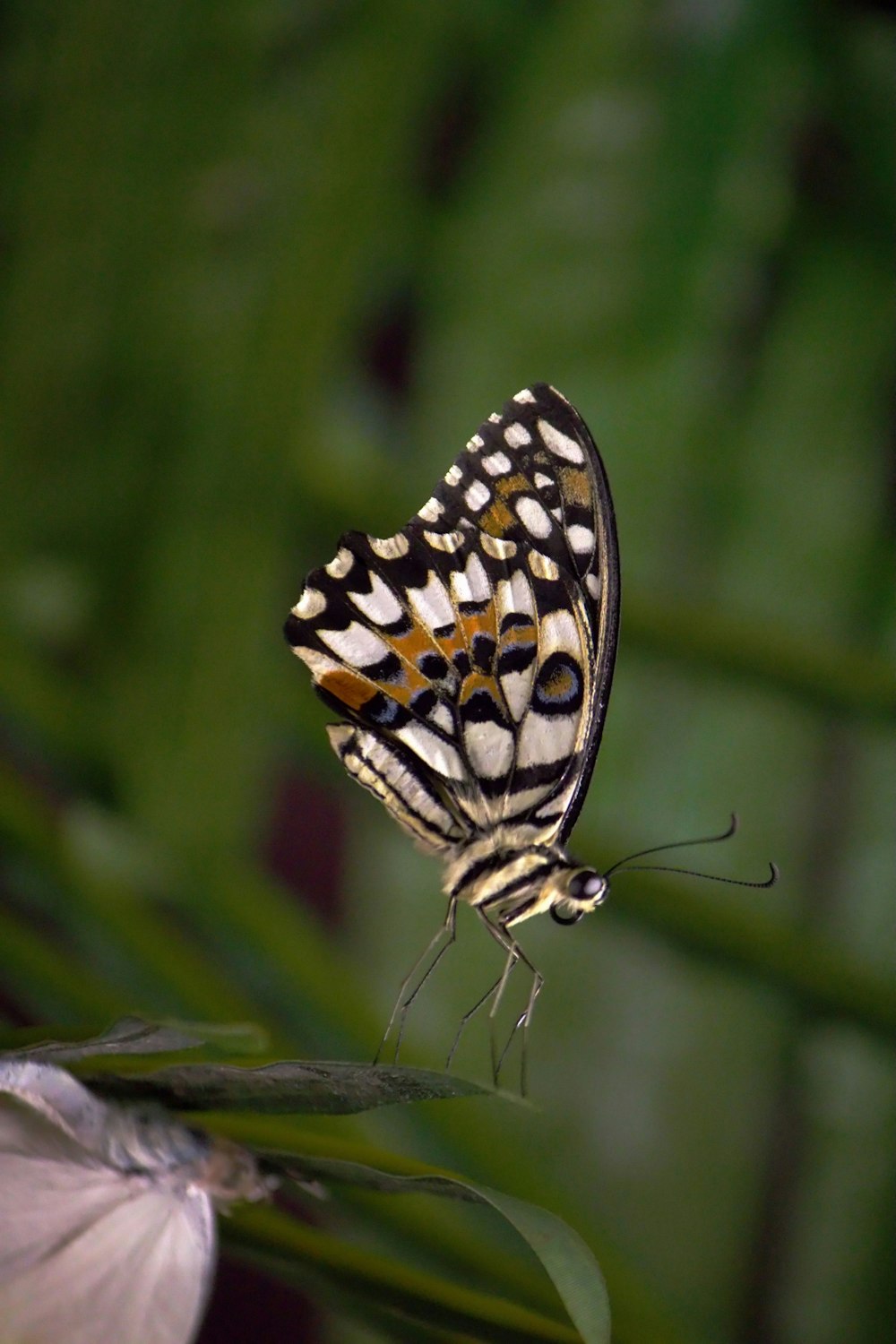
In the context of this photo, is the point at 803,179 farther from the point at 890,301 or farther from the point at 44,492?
the point at 44,492

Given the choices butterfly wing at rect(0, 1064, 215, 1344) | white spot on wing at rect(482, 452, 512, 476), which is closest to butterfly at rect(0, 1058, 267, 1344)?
butterfly wing at rect(0, 1064, 215, 1344)

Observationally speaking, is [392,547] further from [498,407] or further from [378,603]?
[498,407]

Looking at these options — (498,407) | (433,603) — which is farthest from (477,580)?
(498,407)

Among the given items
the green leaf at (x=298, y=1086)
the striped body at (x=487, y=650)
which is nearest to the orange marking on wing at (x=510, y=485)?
the striped body at (x=487, y=650)

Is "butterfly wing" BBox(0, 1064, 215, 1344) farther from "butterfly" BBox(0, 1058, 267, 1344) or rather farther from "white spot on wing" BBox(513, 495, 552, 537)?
"white spot on wing" BBox(513, 495, 552, 537)

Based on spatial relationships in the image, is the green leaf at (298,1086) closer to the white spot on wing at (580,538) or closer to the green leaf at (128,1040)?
the green leaf at (128,1040)

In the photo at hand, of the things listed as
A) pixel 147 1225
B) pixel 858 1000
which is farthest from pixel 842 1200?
pixel 147 1225

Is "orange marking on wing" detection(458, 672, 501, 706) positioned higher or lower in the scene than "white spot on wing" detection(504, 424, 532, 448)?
lower
